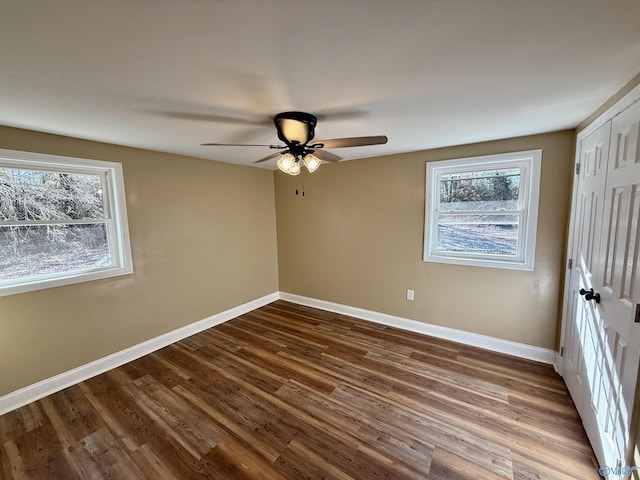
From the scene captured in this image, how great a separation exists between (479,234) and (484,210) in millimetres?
268

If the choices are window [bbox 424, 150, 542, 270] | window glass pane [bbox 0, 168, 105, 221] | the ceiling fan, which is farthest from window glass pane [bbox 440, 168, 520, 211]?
window glass pane [bbox 0, 168, 105, 221]

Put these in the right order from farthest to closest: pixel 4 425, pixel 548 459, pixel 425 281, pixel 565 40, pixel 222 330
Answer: pixel 222 330, pixel 425 281, pixel 4 425, pixel 548 459, pixel 565 40

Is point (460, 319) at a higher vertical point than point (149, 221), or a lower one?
lower

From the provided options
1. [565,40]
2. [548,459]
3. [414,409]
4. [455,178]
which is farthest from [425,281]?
[565,40]

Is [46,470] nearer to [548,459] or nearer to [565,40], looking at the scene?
[548,459]

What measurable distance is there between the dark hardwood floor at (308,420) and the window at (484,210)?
3.48ft

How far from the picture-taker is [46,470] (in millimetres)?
1643

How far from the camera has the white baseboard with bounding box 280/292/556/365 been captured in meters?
2.68

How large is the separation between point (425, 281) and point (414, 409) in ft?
4.99

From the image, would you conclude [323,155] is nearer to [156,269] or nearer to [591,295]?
[591,295]

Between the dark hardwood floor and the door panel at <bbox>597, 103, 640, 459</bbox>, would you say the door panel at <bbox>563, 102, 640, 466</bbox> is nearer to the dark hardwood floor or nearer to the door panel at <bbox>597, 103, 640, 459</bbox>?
the door panel at <bbox>597, 103, 640, 459</bbox>

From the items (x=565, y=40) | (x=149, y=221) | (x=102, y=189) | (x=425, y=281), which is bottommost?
(x=425, y=281)

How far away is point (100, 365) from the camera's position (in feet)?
8.61

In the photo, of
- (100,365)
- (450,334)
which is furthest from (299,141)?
(100,365)
